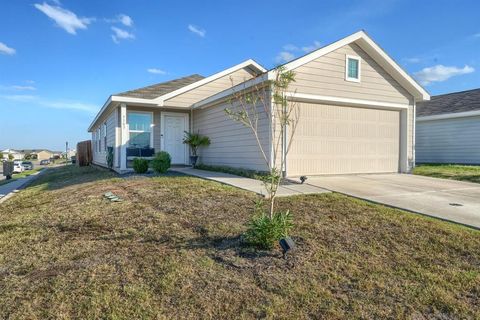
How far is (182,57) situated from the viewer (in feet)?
51.6

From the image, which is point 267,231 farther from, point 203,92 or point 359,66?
point 203,92

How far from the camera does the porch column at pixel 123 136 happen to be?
12.5m

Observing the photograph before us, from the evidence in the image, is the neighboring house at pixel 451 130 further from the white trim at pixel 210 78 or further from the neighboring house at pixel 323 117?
the white trim at pixel 210 78

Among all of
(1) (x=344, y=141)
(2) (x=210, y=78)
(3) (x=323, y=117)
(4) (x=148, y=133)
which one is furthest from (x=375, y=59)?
(4) (x=148, y=133)

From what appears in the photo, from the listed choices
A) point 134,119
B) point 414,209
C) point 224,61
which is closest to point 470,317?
point 414,209

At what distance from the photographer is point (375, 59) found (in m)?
11.2

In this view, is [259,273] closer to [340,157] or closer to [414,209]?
[414,209]

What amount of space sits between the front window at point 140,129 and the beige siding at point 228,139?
78.4 inches

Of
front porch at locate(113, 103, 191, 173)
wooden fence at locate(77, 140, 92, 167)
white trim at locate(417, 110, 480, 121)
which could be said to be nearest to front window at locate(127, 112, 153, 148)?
front porch at locate(113, 103, 191, 173)

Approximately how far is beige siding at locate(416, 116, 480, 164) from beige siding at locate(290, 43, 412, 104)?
6.31 metres

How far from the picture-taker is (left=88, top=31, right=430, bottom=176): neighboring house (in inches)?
397

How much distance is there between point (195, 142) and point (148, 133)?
202cm

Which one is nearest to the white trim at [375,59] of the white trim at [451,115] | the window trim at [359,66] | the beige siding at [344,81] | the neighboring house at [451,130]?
the beige siding at [344,81]

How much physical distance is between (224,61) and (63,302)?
1428 cm
